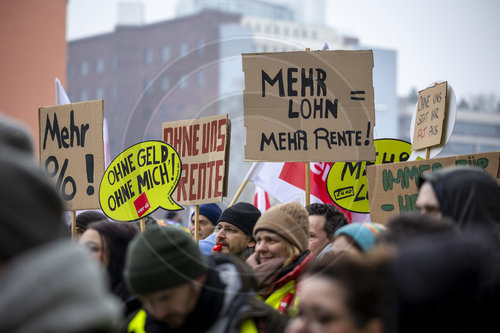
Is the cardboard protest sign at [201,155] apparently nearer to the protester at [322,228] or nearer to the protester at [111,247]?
the protester at [322,228]

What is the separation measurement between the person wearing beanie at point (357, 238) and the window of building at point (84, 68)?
50.2 m

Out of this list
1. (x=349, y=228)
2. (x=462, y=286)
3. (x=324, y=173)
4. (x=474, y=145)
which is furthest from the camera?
(x=474, y=145)

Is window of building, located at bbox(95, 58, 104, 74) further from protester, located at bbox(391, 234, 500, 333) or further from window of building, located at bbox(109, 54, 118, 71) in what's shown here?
protester, located at bbox(391, 234, 500, 333)

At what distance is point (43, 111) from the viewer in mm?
5762

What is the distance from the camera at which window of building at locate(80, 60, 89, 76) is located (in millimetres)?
51681

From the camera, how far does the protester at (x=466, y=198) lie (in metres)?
2.67

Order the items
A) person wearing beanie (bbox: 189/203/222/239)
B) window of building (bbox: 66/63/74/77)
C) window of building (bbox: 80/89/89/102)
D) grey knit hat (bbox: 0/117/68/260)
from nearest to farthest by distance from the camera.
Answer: grey knit hat (bbox: 0/117/68/260)
person wearing beanie (bbox: 189/203/222/239)
window of building (bbox: 80/89/89/102)
window of building (bbox: 66/63/74/77)

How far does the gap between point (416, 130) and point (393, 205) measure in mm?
1078

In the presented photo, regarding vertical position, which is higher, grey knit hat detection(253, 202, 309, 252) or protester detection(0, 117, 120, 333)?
protester detection(0, 117, 120, 333)

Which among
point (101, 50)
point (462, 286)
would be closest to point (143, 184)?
point (462, 286)

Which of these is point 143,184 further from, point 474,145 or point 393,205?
point 474,145

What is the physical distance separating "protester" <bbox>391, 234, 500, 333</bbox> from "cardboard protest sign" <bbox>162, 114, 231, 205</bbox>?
3.13 meters

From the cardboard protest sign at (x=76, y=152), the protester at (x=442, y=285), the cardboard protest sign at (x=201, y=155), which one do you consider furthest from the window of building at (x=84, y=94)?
the protester at (x=442, y=285)

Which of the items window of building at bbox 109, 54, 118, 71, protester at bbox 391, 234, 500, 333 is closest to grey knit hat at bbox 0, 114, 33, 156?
protester at bbox 391, 234, 500, 333
